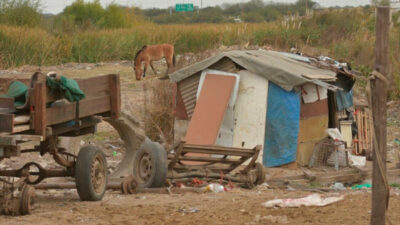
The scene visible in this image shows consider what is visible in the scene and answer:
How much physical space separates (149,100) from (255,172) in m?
6.90

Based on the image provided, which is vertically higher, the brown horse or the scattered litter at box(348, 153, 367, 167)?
the brown horse

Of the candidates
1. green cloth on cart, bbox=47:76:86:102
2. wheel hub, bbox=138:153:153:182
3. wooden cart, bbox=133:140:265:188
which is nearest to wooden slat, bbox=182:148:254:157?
wooden cart, bbox=133:140:265:188

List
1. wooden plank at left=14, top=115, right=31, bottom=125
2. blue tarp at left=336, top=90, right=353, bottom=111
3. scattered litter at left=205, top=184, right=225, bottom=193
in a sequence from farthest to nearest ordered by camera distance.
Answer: blue tarp at left=336, top=90, right=353, bottom=111 < scattered litter at left=205, top=184, right=225, bottom=193 < wooden plank at left=14, top=115, right=31, bottom=125

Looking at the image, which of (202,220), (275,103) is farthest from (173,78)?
(202,220)

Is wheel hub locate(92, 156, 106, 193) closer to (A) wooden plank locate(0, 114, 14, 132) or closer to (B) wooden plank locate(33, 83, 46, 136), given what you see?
(B) wooden plank locate(33, 83, 46, 136)

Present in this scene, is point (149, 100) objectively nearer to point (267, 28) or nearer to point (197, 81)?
→ point (197, 81)

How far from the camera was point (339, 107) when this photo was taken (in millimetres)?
19062

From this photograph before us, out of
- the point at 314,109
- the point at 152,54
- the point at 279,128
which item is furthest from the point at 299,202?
the point at 152,54

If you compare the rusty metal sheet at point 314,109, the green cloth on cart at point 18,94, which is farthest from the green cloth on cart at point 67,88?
the rusty metal sheet at point 314,109

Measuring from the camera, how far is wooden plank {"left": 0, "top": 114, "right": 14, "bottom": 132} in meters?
7.95

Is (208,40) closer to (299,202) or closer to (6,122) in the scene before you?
(299,202)

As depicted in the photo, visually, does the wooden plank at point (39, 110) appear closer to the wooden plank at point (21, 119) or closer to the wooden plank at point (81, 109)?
the wooden plank at point (21, 119)

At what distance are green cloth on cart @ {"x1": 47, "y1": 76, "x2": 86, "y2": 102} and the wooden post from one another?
137 inches

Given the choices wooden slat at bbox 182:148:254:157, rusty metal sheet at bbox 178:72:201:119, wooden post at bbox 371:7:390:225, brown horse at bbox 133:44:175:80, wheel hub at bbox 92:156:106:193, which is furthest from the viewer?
brown horse at bbox 133:44:175:80
